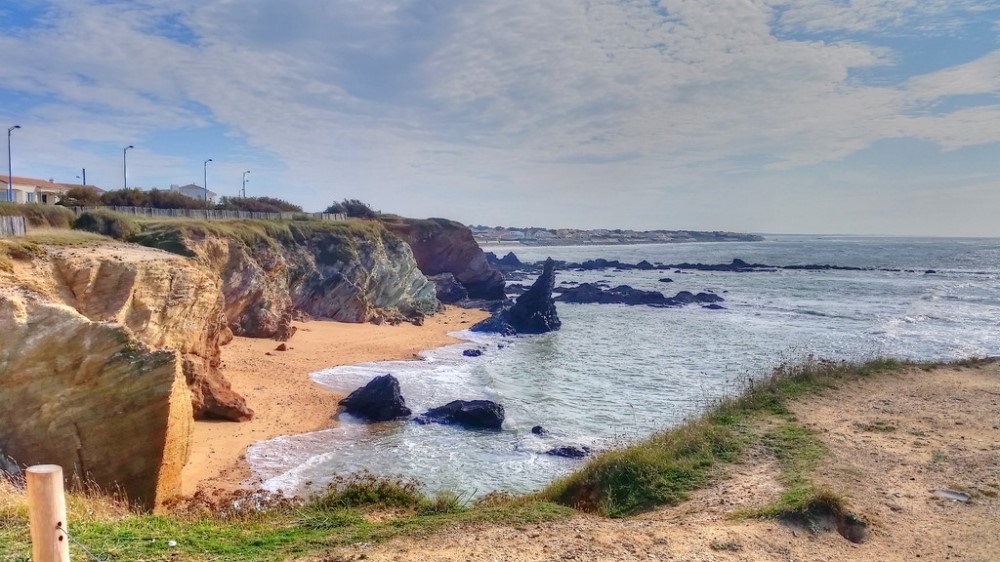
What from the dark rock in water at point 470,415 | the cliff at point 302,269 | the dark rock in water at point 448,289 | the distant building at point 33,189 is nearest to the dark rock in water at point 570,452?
the dark rock in water at point 470,415

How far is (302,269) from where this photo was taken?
3744 cm

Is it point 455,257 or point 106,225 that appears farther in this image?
point 455,257

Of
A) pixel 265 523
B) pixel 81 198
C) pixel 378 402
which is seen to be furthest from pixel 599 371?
pixel 81 198

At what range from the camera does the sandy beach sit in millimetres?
15375

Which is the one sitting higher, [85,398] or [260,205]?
[260,205]

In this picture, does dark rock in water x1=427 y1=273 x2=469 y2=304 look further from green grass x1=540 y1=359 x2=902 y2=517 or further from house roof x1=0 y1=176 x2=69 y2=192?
green grass x1=540 y1=359 x2=902 y2=517

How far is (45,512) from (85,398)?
8126 mm

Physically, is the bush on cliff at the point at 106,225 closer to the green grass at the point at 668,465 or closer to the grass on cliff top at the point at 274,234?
the grass on cliff top at the point at 274,234

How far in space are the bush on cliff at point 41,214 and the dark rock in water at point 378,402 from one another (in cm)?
1415

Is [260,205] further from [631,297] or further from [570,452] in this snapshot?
[570,452]

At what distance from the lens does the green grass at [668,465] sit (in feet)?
31.9

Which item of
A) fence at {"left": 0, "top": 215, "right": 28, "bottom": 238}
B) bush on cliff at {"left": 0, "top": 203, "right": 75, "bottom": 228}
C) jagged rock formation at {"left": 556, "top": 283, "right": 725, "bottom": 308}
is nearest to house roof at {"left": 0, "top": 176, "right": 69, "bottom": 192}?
bush on cliff at {"left": 0, "top": 203, "right": 75, "bottom": 228}

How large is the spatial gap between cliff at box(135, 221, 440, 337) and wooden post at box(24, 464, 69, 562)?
66.0 feet

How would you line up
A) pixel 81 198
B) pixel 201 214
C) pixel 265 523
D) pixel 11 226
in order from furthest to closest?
pixel 201 214, pixel 81 198, pixel 11 226, pixel 265 523
